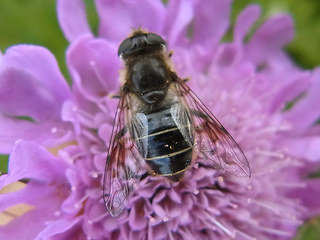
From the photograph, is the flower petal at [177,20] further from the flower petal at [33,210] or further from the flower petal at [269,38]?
the flower petal at [33,210]

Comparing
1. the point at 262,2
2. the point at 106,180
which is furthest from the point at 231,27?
the point at 106,180

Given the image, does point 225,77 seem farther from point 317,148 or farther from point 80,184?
point 80,184

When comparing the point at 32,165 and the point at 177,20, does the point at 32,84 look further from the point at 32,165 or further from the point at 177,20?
the point at 177,20

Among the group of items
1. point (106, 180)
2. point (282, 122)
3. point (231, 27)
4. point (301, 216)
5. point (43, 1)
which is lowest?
point (301, 216)

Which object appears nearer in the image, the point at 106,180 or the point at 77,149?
the point at 106,180

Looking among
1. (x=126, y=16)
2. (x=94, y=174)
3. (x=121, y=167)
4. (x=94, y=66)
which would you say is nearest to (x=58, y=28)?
(x=126, y=16)

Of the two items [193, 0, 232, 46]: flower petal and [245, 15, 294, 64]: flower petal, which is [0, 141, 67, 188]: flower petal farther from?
[245, 15, 294, 64]: flower petal

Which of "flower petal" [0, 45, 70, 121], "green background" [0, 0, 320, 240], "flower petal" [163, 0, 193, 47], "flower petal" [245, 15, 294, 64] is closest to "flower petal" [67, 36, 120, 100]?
"flower petal" [0, 45, 70, 121]
